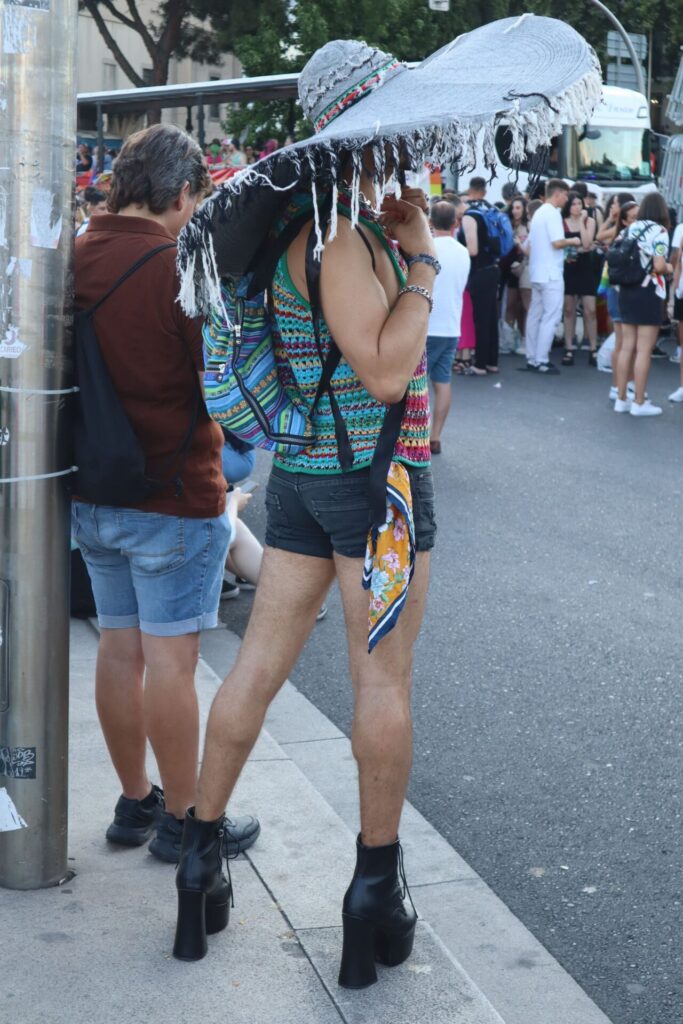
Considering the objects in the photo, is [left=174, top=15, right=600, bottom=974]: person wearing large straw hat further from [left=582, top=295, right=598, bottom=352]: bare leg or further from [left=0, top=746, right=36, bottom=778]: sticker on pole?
[left=582, top=295, right=598, bottom=352]: bare leg

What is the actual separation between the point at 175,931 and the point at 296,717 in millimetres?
1908

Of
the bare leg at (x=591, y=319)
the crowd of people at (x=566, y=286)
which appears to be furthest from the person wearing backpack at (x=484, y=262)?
the bare leg at (x=591, y=319)

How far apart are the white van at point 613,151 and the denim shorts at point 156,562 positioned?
21260 millimetres

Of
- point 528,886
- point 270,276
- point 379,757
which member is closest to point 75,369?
point 270,276

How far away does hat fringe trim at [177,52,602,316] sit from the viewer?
251 centimetres

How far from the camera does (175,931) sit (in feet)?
9.87

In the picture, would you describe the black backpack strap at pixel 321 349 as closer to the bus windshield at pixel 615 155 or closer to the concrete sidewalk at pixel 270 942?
the concrete sidewalk at pixel 270 942

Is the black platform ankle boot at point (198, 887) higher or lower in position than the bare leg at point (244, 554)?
higher

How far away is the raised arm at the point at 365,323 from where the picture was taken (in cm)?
261

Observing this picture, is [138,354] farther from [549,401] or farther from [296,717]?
[549,401]

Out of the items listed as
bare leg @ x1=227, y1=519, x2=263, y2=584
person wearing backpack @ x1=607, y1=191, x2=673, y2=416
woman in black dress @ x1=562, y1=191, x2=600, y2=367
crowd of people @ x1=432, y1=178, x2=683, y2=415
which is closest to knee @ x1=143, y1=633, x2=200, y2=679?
bare leg @ x1=227, y1=519, x2=263, y2=584

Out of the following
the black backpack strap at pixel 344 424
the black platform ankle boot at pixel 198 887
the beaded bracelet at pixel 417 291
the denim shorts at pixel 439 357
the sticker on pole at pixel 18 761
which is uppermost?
the beaded bracelet at pixel 417 291

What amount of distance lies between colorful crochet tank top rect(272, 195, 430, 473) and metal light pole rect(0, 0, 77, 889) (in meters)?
0.57

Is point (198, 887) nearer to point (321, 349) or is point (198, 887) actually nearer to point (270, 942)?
point (270, 942)
